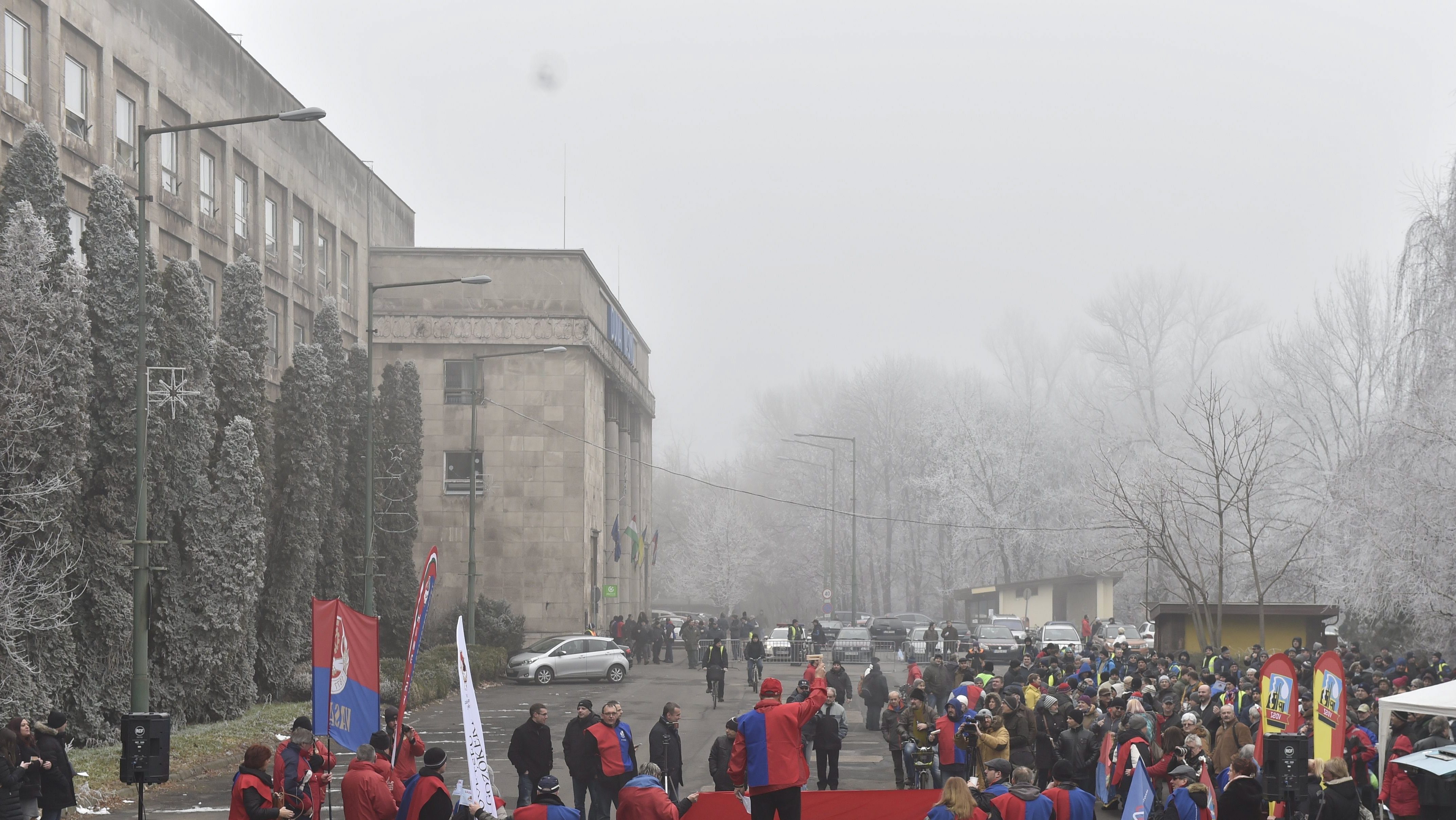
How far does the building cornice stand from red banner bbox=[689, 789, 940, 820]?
4311cm

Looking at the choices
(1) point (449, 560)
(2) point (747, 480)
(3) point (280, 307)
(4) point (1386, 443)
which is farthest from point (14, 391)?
(2) point (747, 480)

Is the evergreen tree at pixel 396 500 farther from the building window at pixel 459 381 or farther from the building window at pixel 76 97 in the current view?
the building window at pixel 76 97

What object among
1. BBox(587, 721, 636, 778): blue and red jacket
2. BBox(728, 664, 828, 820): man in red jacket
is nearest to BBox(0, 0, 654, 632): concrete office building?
BBox(587, 721, 636, 778): blue and red jacket

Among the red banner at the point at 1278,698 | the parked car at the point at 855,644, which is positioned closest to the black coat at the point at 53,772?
the red banner at the point at 1278,698

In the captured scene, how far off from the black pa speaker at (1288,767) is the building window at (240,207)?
36334mm

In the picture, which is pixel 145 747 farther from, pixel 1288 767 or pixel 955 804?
pixel 1288 767

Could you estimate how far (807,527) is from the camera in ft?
325

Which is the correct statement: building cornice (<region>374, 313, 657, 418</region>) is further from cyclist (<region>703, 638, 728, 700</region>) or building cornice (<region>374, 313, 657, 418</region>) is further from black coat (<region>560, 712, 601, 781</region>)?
black coat (<region>560, 712, 601, 781</region>)

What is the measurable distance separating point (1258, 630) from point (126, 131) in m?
31.0

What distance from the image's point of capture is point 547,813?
10.0m

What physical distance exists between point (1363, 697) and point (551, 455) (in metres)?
40.2

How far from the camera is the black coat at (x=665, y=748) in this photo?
16.3 m

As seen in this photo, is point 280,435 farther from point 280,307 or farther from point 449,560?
point 449,560

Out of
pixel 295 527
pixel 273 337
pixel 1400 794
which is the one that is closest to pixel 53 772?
pixel 1400 794
